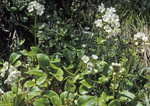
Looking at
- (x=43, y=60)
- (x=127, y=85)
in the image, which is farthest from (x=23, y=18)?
(x=127, y=85)

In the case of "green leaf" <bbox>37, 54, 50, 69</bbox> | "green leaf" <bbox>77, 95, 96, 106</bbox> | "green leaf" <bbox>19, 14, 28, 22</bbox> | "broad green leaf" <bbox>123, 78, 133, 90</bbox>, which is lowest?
"green leaf" <bbox>77, 95, 96, 106</bbox>

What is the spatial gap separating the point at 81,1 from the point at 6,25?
1702 millimetres

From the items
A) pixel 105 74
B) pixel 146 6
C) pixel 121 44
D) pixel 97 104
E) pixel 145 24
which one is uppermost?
pixel 146 6

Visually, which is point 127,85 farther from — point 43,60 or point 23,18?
point 23,18

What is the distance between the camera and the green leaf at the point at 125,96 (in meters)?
2.64

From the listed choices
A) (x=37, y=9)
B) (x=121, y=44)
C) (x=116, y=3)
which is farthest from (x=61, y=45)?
(x=116, y=3)

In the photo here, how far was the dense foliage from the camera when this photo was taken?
258 cm

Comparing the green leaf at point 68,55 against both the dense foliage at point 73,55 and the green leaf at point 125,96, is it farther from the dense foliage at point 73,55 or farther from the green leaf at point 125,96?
the green leaf at point 125,96

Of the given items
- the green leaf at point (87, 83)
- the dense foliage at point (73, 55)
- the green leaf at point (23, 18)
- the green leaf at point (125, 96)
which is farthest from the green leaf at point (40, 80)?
the green leaf at point (23, 18)

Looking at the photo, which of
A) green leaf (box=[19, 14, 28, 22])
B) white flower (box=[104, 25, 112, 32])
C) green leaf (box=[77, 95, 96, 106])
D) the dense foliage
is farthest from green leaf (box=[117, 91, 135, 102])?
green leaf (box=[19, 14, 28, 22])

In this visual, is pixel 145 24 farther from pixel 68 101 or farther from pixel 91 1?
pixel 68 101

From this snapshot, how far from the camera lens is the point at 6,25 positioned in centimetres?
367

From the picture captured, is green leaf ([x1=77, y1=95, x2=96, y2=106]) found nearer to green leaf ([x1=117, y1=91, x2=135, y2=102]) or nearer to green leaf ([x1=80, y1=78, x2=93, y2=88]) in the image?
green leaf ([x1=80, y1=78, x2=93, y2=88])

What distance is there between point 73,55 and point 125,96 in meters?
1.02
